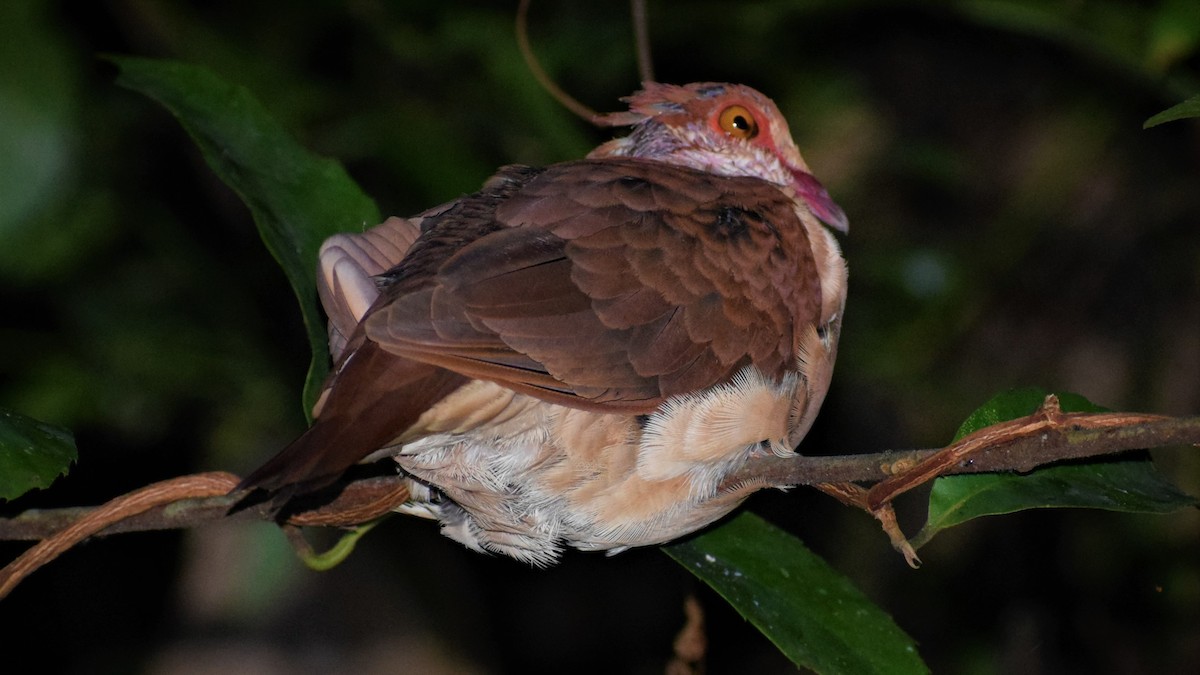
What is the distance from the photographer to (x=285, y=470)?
6.72 feet

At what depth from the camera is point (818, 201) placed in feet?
10.9

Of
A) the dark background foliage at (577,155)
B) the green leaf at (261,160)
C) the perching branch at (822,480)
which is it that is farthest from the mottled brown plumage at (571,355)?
the dark background foliage at (577,155)

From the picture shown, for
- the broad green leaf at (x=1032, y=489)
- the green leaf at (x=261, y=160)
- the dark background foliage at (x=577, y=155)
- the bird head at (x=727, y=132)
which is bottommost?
the dark background foliage at (x=577, y=155)

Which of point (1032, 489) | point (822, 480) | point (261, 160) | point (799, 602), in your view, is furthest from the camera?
point (261, 160)

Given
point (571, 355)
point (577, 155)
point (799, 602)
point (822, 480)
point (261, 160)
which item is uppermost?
point (261, 160)

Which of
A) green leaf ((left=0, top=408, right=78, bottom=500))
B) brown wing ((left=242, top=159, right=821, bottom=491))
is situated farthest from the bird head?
green leaf ((left=0, top=408, right=78, bottom=500))

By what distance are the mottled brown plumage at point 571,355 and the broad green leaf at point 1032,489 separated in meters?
0.40

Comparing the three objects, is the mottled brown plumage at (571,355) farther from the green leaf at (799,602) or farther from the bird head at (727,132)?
the bird head at (727,132)

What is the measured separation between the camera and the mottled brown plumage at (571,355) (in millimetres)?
2230

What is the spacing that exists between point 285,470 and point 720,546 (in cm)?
106

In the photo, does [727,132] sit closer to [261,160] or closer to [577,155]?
[577,155]

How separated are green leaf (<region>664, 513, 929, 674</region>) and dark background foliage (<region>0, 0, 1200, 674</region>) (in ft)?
5.33

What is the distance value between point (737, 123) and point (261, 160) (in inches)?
46.3

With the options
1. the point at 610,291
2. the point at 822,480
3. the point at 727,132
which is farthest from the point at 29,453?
the point at 727,132
